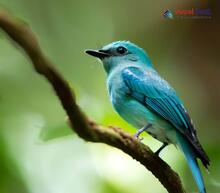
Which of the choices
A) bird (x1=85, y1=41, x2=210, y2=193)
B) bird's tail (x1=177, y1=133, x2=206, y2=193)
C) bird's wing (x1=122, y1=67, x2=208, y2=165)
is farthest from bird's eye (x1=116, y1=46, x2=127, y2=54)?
bird's tail (x1=177, y1=133, x2=206, y2=193)

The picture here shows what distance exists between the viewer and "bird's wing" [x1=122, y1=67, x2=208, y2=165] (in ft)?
8.45

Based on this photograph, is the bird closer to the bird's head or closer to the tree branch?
the bird's head

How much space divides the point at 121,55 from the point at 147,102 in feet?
1.33

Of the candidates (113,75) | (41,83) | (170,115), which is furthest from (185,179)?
(41,83)

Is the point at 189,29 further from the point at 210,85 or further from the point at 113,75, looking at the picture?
the point at 113,75

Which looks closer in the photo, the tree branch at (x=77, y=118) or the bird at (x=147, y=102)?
the tree branch at (x=77, y=118)

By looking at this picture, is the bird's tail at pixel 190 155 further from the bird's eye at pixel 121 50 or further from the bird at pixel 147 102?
the bird's eye at pixel 121 50

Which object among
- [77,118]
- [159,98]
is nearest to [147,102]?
[159,98]

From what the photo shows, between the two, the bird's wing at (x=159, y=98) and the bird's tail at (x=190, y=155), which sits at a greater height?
the bird's wing at (x=159, y=98)

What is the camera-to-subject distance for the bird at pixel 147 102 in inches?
101

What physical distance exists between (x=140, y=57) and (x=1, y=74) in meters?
0.82

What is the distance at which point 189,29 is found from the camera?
3564 mm

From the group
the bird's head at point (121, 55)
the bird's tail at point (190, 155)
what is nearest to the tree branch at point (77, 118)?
the bird's tail at point (190, 155)

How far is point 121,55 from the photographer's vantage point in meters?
3.12
